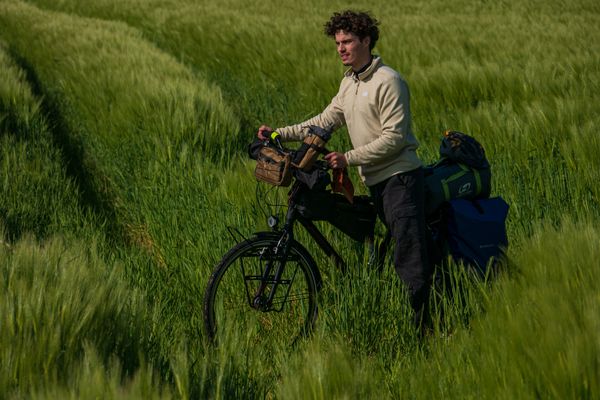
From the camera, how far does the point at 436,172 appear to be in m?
3.07

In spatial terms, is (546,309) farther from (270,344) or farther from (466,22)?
(466,22)

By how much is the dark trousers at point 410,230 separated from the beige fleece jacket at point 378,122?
6cm

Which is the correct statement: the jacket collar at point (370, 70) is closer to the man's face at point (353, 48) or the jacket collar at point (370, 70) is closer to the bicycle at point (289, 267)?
the man's face at point (353, 48)

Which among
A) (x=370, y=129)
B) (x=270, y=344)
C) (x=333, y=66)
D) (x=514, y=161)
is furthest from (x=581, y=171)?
(x=333, y=66)

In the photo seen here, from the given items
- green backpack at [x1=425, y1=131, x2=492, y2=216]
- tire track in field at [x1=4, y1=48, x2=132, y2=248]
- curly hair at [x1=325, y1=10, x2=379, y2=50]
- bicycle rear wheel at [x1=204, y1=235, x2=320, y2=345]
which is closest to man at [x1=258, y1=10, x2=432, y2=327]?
curly hair at [x1=325, y1=10, x2=379, y2=50]

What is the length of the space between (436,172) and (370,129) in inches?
15.4

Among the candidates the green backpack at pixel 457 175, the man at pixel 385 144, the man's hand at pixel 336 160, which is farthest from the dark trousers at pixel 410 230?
the man's hand at pixel 336 160

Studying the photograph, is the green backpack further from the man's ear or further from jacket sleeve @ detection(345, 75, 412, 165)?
the man's ear

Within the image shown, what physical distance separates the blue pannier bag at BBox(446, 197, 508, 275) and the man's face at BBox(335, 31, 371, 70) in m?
0.72

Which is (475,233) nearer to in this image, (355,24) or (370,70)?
(370,70)

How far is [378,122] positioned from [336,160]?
0.89ft

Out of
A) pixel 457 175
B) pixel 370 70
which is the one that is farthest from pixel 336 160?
pixel 457 175

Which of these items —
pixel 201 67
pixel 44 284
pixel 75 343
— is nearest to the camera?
pixel 75 343

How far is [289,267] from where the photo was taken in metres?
3.24
